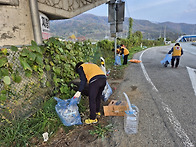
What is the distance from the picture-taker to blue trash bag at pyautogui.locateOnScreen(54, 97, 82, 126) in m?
2.81

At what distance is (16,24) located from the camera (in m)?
3.40

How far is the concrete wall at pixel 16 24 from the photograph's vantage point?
123 inches

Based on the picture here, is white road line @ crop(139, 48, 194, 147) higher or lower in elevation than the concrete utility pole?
lower

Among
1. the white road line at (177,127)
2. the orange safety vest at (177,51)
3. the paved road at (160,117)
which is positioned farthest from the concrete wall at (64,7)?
the orange safety vest at (177,51)

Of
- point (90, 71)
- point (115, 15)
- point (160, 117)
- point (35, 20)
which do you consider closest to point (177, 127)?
point (160, 117)

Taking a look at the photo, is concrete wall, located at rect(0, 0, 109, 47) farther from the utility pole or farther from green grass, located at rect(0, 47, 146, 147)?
the utility pole

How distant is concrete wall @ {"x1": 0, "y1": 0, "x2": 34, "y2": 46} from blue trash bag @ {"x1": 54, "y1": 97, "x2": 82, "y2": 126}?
2.26 meters

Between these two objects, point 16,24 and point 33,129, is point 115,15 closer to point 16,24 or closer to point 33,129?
point 16,24

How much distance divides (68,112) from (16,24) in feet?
9.38

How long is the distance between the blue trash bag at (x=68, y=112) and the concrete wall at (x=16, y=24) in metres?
2.26

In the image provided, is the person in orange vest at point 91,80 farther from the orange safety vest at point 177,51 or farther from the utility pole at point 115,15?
the utility pole at point 115,15

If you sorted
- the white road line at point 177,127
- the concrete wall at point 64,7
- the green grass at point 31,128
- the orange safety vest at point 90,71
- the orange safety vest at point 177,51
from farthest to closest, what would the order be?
the orange safety vest at point 177,51 < the concrete wall at point 64,7 < the orange safety vest at point 90,71 < the green grass at point 31,128 < the white road line at point 177,127

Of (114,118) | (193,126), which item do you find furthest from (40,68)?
(193,126)

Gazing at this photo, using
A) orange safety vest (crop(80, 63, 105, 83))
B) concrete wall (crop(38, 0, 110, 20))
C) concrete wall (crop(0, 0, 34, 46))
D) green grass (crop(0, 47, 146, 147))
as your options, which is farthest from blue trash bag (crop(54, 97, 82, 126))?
concrete wall (crop(38, 0, 110, 20))
